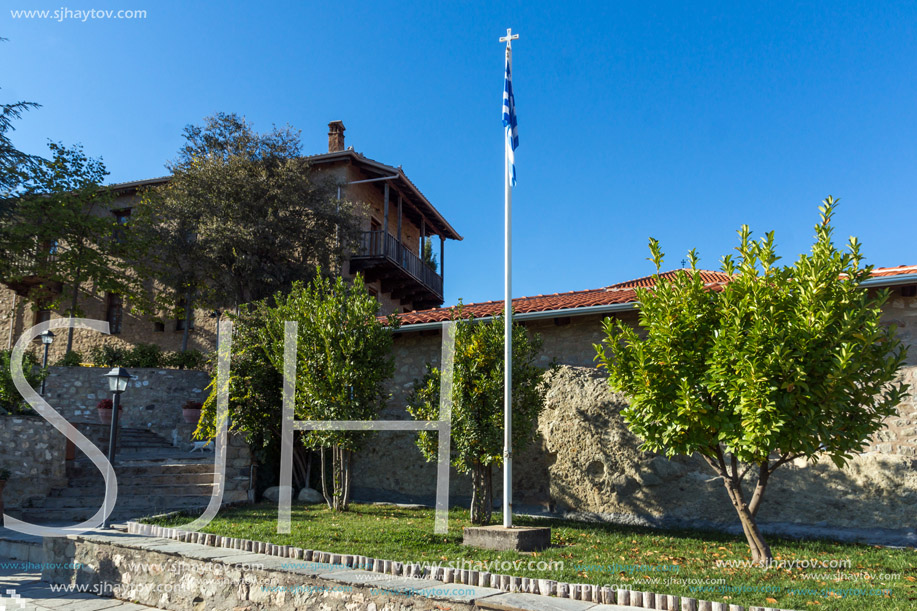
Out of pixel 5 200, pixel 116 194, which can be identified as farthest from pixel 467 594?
pixel 116 194

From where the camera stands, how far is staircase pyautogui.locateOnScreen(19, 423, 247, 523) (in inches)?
388

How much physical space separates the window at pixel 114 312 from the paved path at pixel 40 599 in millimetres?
17780

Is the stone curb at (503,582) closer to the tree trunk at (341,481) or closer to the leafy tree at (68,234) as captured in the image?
the tree trunk at (341,481)

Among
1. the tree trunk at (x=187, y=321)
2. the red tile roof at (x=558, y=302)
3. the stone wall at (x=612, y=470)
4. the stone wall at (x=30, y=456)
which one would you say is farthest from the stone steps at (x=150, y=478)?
the tree trunk at (x=187, y=321)

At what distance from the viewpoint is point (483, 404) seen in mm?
8477

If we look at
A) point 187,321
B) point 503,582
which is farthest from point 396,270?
point 503,582

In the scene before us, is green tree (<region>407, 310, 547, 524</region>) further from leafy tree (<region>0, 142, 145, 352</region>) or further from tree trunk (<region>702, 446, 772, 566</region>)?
leafy tree (<region>0, 142, 145, 352</region>)

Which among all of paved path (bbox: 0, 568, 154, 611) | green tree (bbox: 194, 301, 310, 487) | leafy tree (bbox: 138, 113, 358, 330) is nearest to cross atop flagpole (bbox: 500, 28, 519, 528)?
paved path (bbox: 0, 568, 154, 611)

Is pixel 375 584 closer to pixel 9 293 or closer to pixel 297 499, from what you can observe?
pixel 297 499

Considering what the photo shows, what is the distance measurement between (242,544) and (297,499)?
457 centimetres

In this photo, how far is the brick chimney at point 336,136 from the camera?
22.5m

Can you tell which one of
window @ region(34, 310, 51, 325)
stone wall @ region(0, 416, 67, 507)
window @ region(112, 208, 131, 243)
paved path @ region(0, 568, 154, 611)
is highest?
window @ region(112, 208, 131, 243)

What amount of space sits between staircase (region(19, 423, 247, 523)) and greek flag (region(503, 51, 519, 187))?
22.1 feet

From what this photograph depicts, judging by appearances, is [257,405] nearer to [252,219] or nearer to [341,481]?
[341,481]
